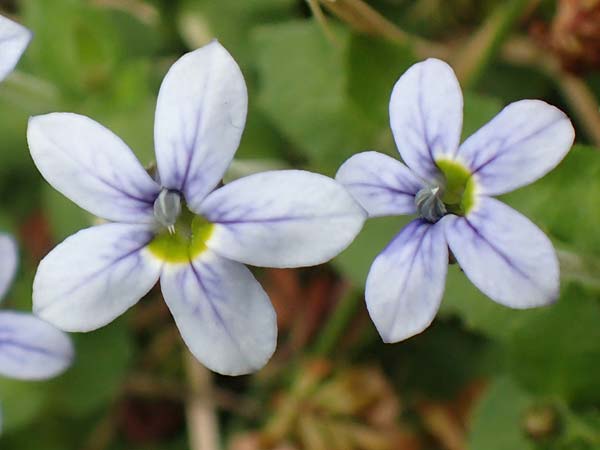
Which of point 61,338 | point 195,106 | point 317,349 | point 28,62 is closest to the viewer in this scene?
point 195,106

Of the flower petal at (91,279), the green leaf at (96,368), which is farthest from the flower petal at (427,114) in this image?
the green leaf at (96,368)

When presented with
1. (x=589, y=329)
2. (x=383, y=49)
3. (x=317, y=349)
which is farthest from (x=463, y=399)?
(x=383, y=49)

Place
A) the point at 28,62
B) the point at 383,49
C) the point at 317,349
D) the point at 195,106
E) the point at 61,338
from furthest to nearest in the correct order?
the point at 28,62
the point at 317,349
the point at 383,49
the point at 61,338
the point at 195,106

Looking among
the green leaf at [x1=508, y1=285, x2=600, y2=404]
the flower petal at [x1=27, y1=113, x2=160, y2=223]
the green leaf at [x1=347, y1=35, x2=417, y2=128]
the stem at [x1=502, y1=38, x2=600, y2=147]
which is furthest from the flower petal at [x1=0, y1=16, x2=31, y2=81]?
the stem at [x1=502, y1=38, x2=600, y2=147]

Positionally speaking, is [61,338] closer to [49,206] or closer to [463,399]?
[49,206]

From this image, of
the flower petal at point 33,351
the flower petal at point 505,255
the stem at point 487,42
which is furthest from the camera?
the stem at point 487,42

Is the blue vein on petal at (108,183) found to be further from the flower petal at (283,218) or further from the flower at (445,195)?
the flower at (445,195)

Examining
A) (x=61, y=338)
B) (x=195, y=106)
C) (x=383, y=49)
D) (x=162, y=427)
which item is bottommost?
(x=162, y=427)
